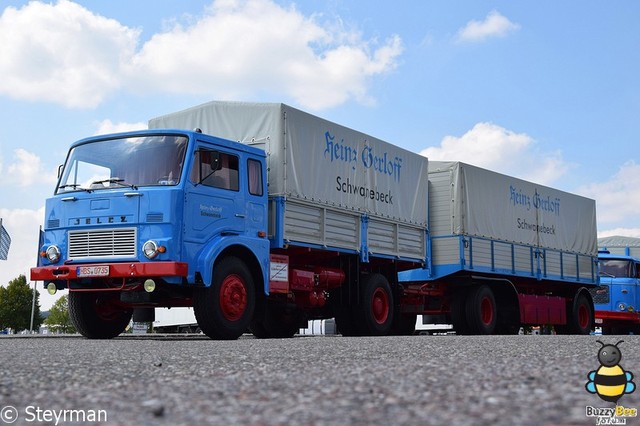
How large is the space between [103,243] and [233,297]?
198 cm

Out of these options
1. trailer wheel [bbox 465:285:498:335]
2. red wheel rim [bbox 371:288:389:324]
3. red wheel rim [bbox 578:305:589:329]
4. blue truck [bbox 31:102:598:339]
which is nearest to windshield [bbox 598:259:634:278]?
red wheel rim [bbox 578:305:589:329]

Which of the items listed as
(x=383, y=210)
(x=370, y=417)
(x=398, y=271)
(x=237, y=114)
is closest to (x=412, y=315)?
(x=398, y=271)

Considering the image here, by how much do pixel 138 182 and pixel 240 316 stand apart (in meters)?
2.41

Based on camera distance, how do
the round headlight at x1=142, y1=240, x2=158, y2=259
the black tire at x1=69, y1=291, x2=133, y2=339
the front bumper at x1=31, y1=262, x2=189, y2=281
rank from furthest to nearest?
the black tire at x1=69, y1=291, x2=133, y2=339, the round headlight at x1=142, y1=240, x2=158, y2=259, the front bumper at x1=31, y1=262, x2=189, y2=281

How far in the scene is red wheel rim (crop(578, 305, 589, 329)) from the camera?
21.3 meters

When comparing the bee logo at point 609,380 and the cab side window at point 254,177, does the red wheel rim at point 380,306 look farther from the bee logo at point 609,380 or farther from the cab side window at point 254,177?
the bee logo at point 609,380

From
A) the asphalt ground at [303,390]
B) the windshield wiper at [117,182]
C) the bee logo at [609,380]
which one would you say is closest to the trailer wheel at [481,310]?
the windshield wiper at [117,182]

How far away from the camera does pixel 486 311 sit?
17.6 m

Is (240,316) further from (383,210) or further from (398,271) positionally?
(398,271)

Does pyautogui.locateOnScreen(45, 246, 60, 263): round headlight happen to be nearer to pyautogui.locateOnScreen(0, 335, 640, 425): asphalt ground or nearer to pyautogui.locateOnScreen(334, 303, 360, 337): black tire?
pyautogui.locateOnScreen(0, 335, 640, 425): asphalt ground

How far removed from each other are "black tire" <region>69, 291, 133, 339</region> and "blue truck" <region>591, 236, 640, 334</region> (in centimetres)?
1553

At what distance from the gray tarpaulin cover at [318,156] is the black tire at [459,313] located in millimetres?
2040

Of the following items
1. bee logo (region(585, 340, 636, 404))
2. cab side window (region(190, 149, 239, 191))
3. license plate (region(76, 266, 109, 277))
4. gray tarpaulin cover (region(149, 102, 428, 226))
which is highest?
gray tarpaulin cover (region(149, 102, 428, 226))

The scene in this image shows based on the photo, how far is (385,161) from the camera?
1561 centimetres
